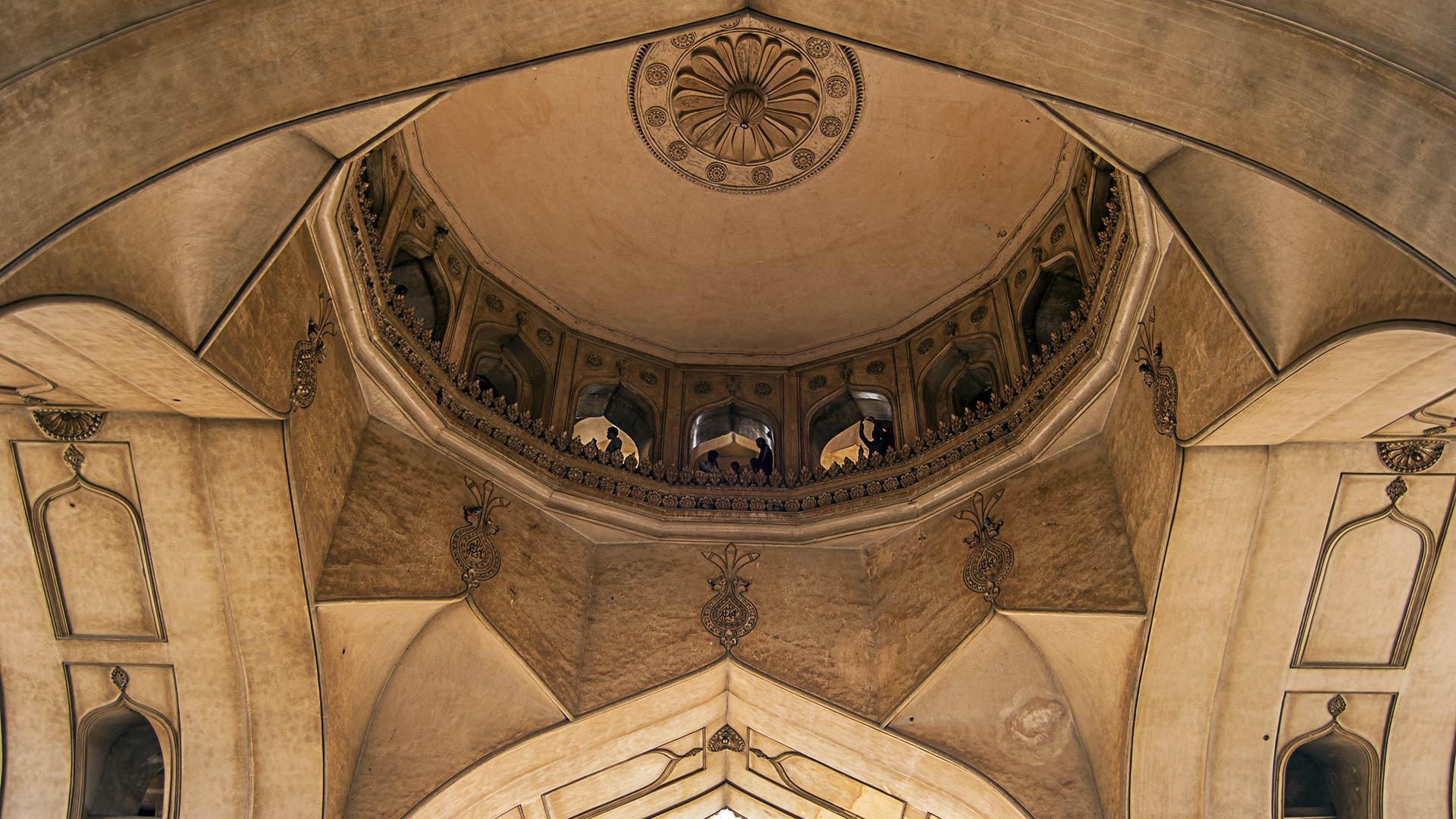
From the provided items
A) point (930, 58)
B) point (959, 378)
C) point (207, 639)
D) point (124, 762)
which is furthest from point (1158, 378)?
point (124, 762)

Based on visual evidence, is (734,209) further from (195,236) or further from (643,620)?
(195,236)

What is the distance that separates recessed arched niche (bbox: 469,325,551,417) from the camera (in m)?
8.10

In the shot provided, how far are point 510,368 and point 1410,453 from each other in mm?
5767

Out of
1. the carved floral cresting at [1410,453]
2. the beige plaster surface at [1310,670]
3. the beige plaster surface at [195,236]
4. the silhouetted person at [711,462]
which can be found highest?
the silhouetted person at [711,462]

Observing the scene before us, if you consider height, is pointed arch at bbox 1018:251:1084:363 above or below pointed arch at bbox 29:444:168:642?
above

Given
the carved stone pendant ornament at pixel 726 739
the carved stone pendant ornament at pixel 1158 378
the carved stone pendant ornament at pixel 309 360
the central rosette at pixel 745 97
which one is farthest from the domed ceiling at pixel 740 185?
the carved stone pendant ornament at pixel 726 739

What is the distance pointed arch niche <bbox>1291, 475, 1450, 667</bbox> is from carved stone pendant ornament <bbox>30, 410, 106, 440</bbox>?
618 cm

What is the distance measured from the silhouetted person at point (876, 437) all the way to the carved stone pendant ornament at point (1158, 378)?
2.76 meters

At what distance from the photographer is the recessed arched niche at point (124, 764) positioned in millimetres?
6391

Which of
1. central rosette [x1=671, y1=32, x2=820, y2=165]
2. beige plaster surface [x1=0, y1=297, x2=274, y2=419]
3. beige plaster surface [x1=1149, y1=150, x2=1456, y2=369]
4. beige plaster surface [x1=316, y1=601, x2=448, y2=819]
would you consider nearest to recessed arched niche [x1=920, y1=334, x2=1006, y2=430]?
central rosette [x1=671, y1=32, x2=820, y2=165]

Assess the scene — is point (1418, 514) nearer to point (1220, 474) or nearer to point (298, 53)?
point (1220, 474)

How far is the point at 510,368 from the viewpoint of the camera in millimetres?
8336

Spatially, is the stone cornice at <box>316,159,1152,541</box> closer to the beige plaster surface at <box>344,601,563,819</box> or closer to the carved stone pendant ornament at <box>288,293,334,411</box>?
the carved stone pendant ornament at <box>288,293,334,411</box>

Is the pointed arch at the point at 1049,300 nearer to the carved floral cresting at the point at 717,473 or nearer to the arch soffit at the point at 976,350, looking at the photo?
the arch soffit at the point at 976,350
